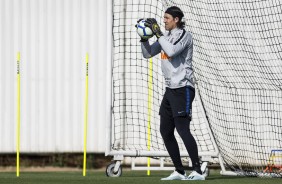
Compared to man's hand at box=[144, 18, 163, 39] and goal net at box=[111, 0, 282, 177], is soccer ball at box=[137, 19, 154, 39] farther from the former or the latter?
goal net at box=[111, 0, 282, 177]

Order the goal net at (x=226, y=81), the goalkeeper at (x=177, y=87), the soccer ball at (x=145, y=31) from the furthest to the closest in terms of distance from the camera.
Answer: the goal net at (x=226, y=81), the soccer ball at (x=145, y=31), the goalkeeper at (x=177, y=87)

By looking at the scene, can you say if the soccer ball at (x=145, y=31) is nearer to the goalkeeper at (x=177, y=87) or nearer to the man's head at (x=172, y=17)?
the goalkeeper at (x=177, y=87)

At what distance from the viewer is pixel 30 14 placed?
58.0 feet

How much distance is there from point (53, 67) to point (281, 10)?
457 centimetres

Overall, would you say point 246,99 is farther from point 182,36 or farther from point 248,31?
point 182,36

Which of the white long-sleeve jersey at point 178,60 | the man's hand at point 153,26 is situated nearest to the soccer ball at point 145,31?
the man's hand at point 153,26

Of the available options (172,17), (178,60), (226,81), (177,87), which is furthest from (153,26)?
(226,81)

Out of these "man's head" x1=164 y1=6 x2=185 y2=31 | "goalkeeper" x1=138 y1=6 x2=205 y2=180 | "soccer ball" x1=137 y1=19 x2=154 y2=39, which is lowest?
"goalkeeper" x1=138 y1=6 x2=205 y2=180

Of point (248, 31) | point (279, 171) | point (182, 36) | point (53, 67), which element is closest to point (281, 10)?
point (248, 31)

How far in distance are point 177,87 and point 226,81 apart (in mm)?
4312

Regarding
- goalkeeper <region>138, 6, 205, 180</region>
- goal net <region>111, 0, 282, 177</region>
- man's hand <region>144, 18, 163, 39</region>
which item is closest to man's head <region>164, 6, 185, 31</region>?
goalkeeper <region>138, 6, 205, 180</region>

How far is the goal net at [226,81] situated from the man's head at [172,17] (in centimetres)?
186

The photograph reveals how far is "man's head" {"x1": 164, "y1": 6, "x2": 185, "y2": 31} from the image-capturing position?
37.4 feet

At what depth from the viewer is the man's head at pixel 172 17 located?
1141 cm
